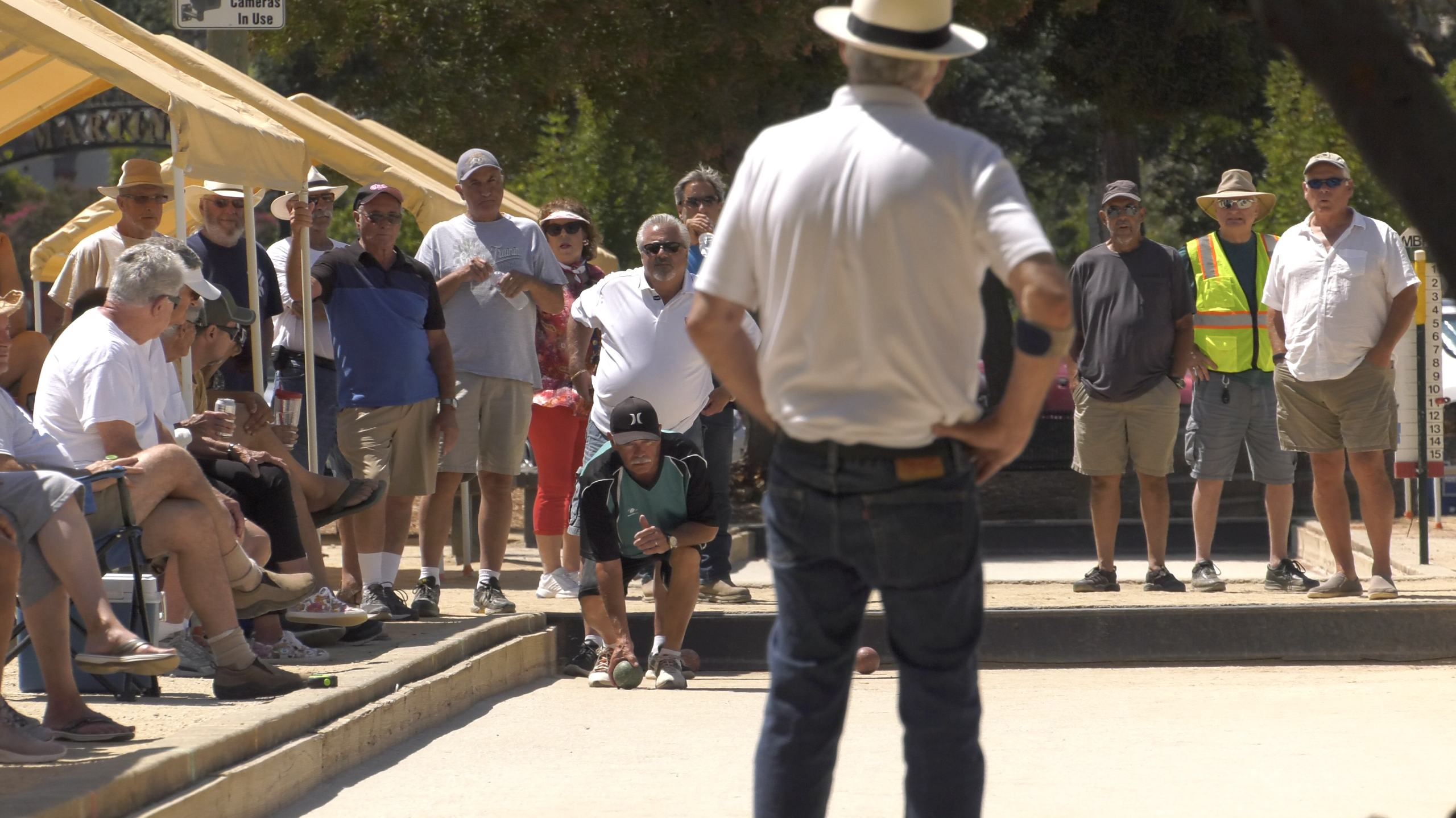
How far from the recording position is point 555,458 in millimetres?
9109

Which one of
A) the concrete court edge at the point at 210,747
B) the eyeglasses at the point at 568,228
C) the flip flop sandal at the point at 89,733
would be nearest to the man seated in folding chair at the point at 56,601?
the flip flop sandal at the point at 89,733

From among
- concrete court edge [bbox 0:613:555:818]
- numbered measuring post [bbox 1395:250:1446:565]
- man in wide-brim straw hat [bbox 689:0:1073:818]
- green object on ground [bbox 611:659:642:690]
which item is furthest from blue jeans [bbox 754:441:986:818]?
numbered measuring post [bbox 1395:250:1446:565]

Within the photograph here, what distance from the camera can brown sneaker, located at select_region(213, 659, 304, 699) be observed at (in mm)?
5672

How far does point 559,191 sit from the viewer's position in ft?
66.4

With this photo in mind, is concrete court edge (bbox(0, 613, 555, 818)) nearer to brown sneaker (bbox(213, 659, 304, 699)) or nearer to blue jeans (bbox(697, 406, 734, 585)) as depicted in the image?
brown sneaker (bbox(213, 659, 304, 699))

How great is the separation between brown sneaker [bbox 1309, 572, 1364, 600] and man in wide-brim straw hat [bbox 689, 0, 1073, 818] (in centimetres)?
575

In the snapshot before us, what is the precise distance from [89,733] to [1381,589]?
605 cm

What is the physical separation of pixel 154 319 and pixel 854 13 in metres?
3.37

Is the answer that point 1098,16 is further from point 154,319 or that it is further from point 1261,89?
point 154,319

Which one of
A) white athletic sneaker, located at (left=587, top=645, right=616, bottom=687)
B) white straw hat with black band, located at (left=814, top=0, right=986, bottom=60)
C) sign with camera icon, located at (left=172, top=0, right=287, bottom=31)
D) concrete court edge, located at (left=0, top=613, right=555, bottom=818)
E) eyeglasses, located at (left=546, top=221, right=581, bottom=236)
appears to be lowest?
white athletic sneaker, located at (left=587, top=645, right=616, bottom=687)

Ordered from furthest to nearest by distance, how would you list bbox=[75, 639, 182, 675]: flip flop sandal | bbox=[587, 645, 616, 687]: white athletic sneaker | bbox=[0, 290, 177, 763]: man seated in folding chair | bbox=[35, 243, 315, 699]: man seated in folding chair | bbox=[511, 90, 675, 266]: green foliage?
bbox=[511, 90, 675, 266]: green foliage < bbox=[587, 645, 616, 687]: white athletic sneaker < bbox=[35, 243, 315, 699]: man seated in folding chair < bbox=[75, 639, 182, 675]: flip flop sandal < bbox=[0, 290, 177, 763]: man seated in folding chair

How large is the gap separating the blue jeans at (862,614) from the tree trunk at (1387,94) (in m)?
1.01

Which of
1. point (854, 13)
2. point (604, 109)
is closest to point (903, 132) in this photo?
point (854, 13)

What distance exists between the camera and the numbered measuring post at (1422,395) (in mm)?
10125
